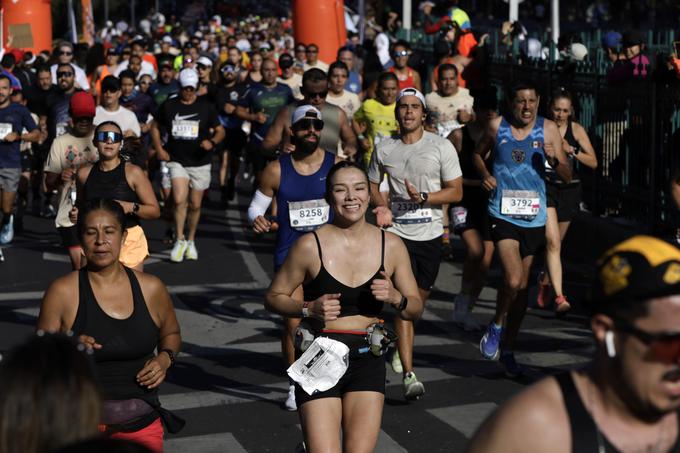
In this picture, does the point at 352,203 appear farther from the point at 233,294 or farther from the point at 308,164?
the point at 233,294

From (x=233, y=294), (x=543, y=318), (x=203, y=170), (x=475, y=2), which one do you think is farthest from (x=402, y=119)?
(x=475, y=2)

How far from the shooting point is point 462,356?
9.39m

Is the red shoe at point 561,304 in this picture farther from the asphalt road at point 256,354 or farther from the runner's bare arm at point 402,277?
the runner's bare arm at point 402,277

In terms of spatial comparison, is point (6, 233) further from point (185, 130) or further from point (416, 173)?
point (416, 173)

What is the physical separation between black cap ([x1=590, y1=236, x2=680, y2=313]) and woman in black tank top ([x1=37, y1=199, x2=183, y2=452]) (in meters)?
2.58

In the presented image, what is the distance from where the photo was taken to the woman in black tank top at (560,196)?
32.2 ft

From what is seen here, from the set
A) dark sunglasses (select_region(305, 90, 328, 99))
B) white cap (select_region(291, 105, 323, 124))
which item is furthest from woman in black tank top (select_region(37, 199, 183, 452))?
dark sunglasses (select_region(305, 90, 328, 99))

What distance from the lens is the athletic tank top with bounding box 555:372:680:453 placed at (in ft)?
10.2

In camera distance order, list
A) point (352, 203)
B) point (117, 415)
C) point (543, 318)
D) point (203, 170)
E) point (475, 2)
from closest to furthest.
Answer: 1. point (117, 415)
2. point (352, 203)
3. point (543, 318)
4. point (203, 170)
5. point (475, 2)

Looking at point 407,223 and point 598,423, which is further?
point 407,223

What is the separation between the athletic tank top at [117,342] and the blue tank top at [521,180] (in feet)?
13.4

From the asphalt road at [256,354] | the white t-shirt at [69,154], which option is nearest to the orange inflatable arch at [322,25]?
the asphalt road at [256,354]

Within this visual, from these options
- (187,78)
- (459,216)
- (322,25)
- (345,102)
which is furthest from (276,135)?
(322,25)

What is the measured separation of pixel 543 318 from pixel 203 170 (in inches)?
172
